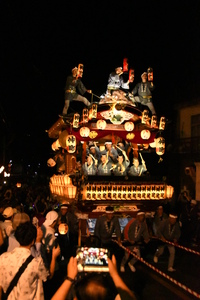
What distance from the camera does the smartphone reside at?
12.4 feet

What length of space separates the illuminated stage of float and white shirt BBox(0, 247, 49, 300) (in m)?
4.75

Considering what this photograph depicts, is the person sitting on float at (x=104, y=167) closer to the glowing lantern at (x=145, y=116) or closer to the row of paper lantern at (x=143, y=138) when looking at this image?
the row of paper lantern at (x=143, y=138)

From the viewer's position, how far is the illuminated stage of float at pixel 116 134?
7984 mm

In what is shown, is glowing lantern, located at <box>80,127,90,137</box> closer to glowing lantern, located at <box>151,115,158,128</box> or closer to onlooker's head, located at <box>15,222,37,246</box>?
glowing lantern, located at <box>151,115,158,128</box>

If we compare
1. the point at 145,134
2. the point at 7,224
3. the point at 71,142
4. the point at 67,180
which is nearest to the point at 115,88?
the point at 145,134

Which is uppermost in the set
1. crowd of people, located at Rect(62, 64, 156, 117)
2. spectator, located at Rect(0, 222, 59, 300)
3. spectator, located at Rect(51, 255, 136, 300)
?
crowd of people, located at Rect(62, 64, 156, 117)

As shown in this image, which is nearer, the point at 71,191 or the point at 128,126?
the point at 71,191

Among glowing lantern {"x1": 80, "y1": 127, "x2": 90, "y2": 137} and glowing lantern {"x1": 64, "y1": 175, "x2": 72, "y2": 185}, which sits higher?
glowing lantern {"x1": 80, "y1": 127, "x2": 90, "y2": 137}

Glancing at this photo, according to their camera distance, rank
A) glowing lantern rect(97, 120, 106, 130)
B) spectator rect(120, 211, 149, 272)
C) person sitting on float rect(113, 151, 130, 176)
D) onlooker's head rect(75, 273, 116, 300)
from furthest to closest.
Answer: person sitting on float rect(113, 151, 130, 176) < glowing lantern rect(97, 120, 106, 130) < spectator rect(120, 211, 149, 272) < onlooker's head rect(75, 273, 116, 300)

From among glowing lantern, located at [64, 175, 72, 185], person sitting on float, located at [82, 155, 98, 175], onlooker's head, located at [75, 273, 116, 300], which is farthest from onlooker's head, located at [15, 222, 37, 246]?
person sitting on float, located at [82, 155, 98, 175]

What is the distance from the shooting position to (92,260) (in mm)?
3986

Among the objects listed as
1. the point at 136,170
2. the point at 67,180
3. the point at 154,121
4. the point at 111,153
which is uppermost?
the point at 154,121

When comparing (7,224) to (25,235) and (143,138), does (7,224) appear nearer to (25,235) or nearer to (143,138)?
(25,235)

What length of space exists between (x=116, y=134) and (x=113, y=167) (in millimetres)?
955
